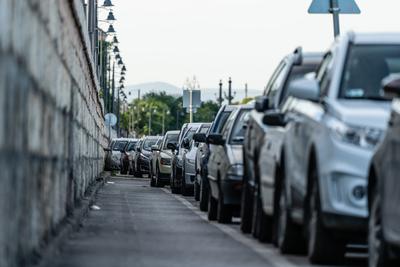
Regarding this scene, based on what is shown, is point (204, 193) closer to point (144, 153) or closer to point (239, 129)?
point (239, 129)

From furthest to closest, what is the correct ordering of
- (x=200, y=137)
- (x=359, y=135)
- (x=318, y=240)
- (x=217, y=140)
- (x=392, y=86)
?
(x=200, y=137)
(x=217, y=140)
(x=318, y=240)
(x=359, y=135)
(x=392, y=86)

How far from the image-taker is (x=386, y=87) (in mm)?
11242

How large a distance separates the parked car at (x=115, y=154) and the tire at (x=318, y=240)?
51399 millimetres

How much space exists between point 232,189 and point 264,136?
4.25 m

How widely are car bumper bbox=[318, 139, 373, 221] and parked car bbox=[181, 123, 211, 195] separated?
73.2 feet

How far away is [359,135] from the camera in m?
12.8

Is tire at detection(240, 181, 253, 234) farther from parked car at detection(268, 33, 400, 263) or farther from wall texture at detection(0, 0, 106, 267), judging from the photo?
parked car at detection(268, 33, 400, 263)

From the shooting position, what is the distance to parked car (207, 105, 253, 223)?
21.1 meters

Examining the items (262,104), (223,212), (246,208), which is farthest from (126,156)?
(262,104)

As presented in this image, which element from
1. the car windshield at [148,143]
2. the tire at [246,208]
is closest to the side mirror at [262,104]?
the tire at [246,208]

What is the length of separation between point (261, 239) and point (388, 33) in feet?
10.1

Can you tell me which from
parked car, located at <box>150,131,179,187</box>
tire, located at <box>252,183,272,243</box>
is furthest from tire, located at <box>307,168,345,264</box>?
parked car, located at <box>150,131,179,187</box>

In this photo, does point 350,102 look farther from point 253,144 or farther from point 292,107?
point 253,144

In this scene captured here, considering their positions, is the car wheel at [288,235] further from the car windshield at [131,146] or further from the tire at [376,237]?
the car windshield at [131,146]
